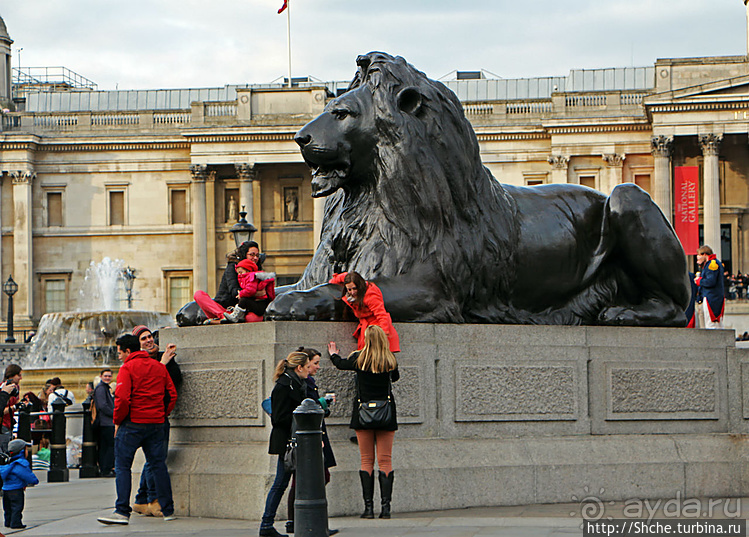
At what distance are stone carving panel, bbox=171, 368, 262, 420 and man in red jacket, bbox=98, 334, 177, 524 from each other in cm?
10

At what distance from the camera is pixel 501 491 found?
7.61 metres

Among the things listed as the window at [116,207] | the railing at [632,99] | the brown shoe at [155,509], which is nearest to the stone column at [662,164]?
the railing at [632,99]

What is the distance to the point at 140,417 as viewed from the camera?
26.1 feet

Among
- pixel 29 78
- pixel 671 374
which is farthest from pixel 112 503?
pixel 29 78

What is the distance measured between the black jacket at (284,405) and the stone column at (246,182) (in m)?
50.2

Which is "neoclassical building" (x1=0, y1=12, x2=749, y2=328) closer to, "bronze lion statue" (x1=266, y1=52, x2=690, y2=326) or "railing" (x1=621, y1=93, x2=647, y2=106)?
"railing" (x1=621, y1=93, x2=647, y2=106)

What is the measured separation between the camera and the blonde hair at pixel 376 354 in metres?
7.01

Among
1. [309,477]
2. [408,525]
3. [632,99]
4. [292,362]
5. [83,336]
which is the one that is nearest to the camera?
[309,477]

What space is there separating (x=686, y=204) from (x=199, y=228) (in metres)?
22.2

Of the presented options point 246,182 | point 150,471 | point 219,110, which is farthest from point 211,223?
point 150,471

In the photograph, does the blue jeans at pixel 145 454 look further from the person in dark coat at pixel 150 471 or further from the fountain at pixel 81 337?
the fountain at pixel 81 337

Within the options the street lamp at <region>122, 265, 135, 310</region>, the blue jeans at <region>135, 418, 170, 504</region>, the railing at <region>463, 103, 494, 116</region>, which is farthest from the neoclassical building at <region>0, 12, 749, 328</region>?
the blue jeans at <region>135, 418, 170, 504</region>

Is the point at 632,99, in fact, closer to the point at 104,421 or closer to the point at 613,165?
the point at 613,165

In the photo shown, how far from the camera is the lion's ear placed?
7.91m
